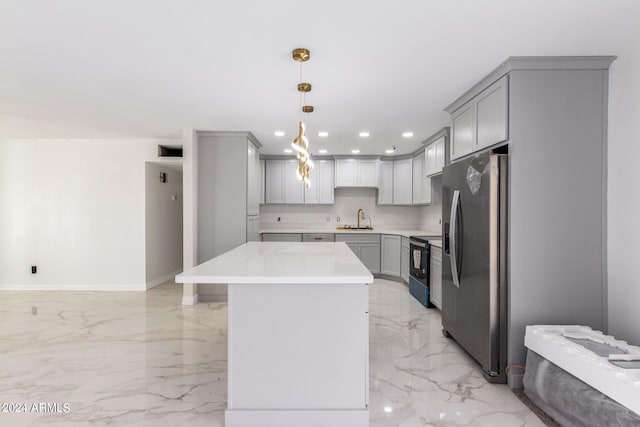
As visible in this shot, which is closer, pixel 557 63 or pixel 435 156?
pixel 557 63

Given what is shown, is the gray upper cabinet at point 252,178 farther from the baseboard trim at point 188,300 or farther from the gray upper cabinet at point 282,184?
the baseboard trim at point 188,300

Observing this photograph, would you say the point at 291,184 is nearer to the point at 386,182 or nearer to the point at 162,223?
the point at 386,182

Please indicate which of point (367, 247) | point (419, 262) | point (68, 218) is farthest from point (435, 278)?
point (68, 218)

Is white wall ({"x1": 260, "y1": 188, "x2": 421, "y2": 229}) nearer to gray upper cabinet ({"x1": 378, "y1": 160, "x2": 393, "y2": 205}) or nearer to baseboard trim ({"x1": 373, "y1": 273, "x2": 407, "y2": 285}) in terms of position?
gray upper cabinet ({"x1": 378, "y1": 160, "x2": 393, "y2": 205})

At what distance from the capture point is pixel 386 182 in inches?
250

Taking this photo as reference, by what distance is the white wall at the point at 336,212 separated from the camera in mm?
6715

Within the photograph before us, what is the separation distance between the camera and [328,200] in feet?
20.9

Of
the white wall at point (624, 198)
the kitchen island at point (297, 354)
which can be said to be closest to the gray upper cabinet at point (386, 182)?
the white wall at point (624, 198)

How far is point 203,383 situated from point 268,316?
1.01 metres

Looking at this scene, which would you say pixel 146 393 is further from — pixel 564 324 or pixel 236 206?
pixel 564 324

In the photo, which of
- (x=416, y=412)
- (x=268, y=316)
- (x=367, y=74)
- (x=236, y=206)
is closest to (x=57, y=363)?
(x=268, y=316)

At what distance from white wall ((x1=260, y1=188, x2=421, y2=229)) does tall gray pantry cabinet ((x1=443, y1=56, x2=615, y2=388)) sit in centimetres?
428

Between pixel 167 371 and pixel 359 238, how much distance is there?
3937 millimetres

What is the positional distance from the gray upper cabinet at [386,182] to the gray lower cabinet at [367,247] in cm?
77
